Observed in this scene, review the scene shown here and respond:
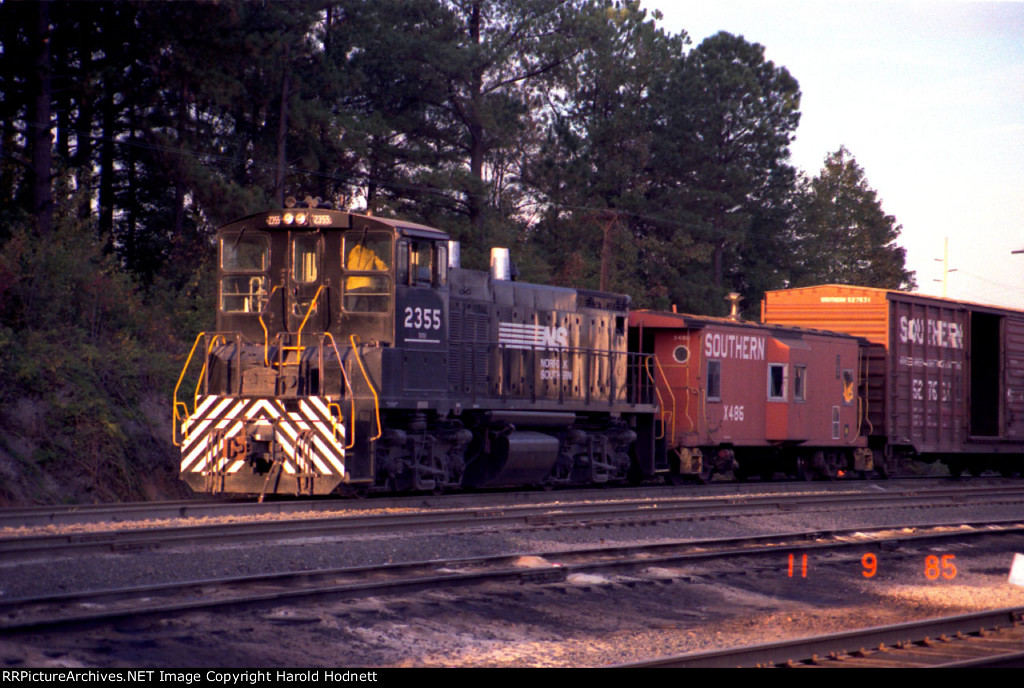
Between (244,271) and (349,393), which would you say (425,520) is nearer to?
(349,393)

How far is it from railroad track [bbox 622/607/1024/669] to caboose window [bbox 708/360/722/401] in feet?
38.4

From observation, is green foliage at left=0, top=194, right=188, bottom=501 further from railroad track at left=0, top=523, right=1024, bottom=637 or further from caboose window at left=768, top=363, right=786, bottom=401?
caboose window at left=768, top=363, right=786, bottom=401

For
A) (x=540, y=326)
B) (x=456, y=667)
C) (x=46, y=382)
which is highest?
(x=540, y=326)

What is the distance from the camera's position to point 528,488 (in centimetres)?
1884

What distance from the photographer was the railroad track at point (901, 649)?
638 cm

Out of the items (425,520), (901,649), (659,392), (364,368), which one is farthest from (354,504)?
(901,649)

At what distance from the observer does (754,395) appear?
68.5 ft

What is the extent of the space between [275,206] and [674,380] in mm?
11739

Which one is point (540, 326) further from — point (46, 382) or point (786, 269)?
point (786, 269)

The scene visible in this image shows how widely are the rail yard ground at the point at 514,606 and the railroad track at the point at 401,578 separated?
0.08 metres

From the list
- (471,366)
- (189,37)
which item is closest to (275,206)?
(189,37)

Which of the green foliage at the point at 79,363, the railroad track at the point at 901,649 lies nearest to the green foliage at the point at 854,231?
the green foliage at the point at 79,363

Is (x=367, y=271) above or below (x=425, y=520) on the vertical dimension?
above

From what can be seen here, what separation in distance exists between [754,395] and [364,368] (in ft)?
32.8
